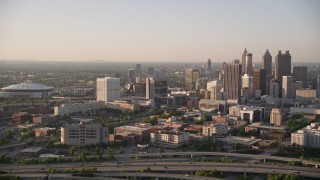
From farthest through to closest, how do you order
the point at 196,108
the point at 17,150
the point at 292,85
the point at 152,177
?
the point at 292,85, the point at 196,108, the point at 17,150, the point at 152,177

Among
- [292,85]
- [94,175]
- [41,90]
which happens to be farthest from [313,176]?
[41,90]

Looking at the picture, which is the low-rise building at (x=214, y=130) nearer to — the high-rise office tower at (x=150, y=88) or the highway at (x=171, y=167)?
the highway at (x=171, y=167)

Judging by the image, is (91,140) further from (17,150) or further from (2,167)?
(2,167)

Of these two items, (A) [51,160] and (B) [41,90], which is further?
(B) [41,90]

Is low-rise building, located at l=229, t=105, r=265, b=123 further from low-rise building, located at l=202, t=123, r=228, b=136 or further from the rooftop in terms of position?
the rooftop

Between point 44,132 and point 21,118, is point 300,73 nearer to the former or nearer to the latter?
point 21,118

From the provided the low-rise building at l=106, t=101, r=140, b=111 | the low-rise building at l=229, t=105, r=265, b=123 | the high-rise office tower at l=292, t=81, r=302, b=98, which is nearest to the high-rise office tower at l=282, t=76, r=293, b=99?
the high-rise office tower at l=292, t=81, r=302, b=98

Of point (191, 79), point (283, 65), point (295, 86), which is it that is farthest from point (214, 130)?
point (191, 79)
